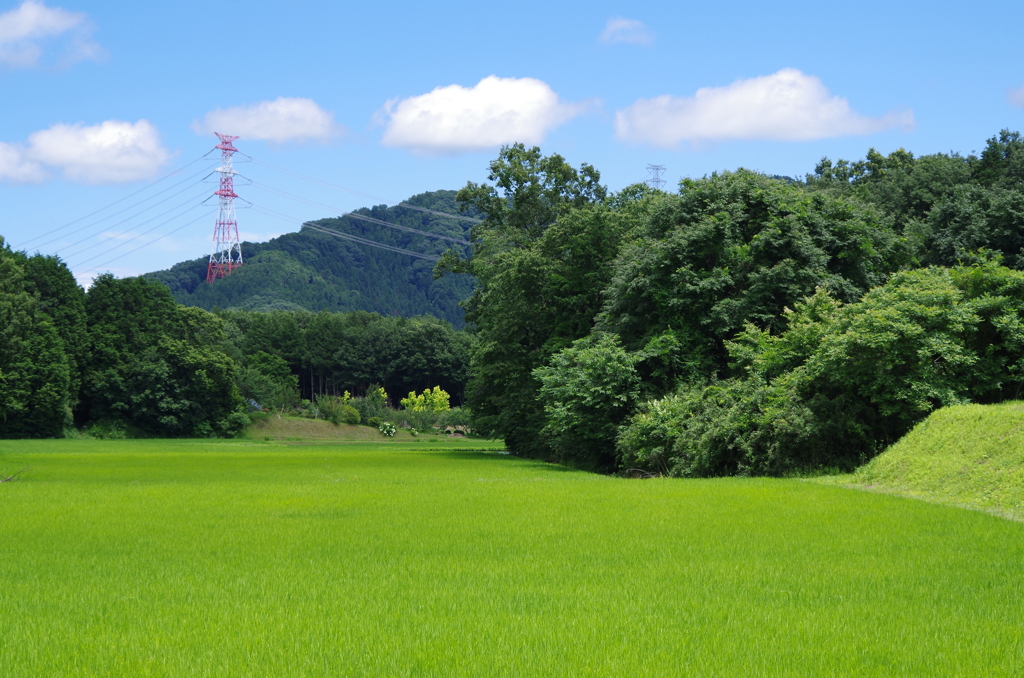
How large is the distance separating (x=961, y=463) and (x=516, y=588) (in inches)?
551

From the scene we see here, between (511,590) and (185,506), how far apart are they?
12895 mm

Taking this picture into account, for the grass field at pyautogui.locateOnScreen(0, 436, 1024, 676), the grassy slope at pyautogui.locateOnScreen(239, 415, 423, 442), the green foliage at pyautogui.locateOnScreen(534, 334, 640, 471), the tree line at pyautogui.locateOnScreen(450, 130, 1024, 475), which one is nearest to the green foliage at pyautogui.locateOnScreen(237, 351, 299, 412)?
the grassy slope at pyautogui.locateOnScreen(239, 415, 423, 442)

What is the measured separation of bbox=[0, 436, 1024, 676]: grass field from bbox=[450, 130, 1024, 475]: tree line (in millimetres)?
6390

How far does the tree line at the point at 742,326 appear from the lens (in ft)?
86.8

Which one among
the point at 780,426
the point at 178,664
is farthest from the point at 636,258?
the point at 178,664

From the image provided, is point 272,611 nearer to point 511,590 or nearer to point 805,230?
point 511,590

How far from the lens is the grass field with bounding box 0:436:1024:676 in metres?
7.99

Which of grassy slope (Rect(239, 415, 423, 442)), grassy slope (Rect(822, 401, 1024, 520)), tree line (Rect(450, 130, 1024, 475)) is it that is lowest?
grassy slope (Rect(239, 415, 423, 442))

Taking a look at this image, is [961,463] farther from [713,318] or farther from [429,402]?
[429,402]

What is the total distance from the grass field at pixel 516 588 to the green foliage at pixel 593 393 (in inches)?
608

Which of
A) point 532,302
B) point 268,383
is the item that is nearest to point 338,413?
point 268,383

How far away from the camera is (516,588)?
11.0 metres

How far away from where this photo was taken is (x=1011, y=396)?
26859 mm

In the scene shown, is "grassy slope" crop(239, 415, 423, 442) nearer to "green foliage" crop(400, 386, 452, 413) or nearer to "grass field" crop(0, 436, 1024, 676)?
"green foliage" crop(400, 386, 452, 413)
